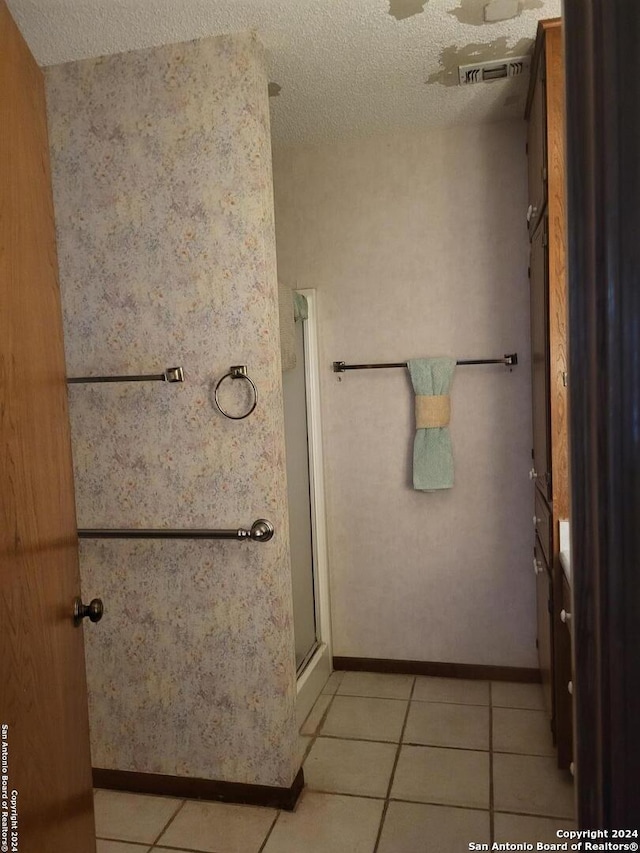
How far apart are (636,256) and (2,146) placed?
38.9 inches

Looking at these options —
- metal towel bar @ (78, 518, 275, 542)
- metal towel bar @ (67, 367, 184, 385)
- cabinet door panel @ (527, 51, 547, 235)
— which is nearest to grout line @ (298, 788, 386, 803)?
metal towel bar @ (78, 518, 275, 542)

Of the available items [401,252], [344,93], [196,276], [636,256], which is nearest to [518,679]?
[401,252]

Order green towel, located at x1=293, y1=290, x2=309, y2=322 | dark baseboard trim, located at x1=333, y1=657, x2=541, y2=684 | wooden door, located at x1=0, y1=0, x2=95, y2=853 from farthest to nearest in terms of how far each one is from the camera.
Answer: dark baseboard trim, located at x1=333, y1=657, x2=541, y2=684
green towel, located at x1=293, y1=290, x2=309, y2=322
wooden door, located at x1=0, y1=0, x2=95, y2=853

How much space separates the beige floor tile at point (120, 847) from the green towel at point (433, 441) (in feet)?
5.40

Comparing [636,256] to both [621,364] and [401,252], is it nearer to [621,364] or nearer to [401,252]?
[621,364]

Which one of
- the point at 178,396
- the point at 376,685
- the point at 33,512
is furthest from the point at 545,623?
the point at 33,512

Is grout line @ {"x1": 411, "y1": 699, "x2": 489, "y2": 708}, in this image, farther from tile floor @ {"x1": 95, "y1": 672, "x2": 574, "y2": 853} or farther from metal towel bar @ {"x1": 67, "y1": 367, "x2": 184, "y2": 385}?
metal towel bar @ {"x1": 67, "y1": 367, "x2": 184, "y2": 385}

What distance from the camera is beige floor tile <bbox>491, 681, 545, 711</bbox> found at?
8.98ft

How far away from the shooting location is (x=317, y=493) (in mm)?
3088

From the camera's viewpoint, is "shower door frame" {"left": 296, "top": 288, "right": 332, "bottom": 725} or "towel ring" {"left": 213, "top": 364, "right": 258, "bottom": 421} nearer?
"towel ring" {"left": 213, "top": 364, "right": 258, "bottom": 421}

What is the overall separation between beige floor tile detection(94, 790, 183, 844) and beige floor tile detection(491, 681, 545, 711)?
1.36 m

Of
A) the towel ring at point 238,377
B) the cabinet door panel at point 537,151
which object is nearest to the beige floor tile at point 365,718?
the towel ring at point 238,377

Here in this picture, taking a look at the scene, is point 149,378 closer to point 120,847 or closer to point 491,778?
point 120,847

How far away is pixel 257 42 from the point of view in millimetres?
2014
